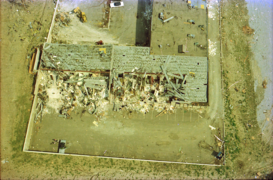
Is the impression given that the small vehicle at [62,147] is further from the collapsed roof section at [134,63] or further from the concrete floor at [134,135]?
the collapsed roof section at [134,63]

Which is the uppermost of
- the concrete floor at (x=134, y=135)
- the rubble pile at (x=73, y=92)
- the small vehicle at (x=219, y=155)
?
the rubble pile at (x=73, y=92)

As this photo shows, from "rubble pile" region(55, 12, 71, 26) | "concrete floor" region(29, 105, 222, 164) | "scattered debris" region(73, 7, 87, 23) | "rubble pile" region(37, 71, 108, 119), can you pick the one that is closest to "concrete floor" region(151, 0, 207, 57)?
"concrete floor" region(29, 105, 222, 164)

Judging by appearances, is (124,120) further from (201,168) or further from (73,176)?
(201,168)

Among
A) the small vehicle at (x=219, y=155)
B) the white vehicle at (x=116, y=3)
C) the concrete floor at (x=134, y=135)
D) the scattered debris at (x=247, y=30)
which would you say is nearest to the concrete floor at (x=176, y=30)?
the white vehicle at (x=116, y=3)

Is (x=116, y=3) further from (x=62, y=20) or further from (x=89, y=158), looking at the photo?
(x=89, y=158)

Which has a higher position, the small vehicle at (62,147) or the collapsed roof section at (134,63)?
the collapsed roof section at (134,63)

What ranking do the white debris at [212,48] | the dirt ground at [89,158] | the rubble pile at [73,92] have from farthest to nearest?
the white debris at [212,48] < the dirt ground at [89,158] < the rubble pile at [73,92]

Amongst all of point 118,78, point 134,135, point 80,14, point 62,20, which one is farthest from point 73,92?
point 80,14
